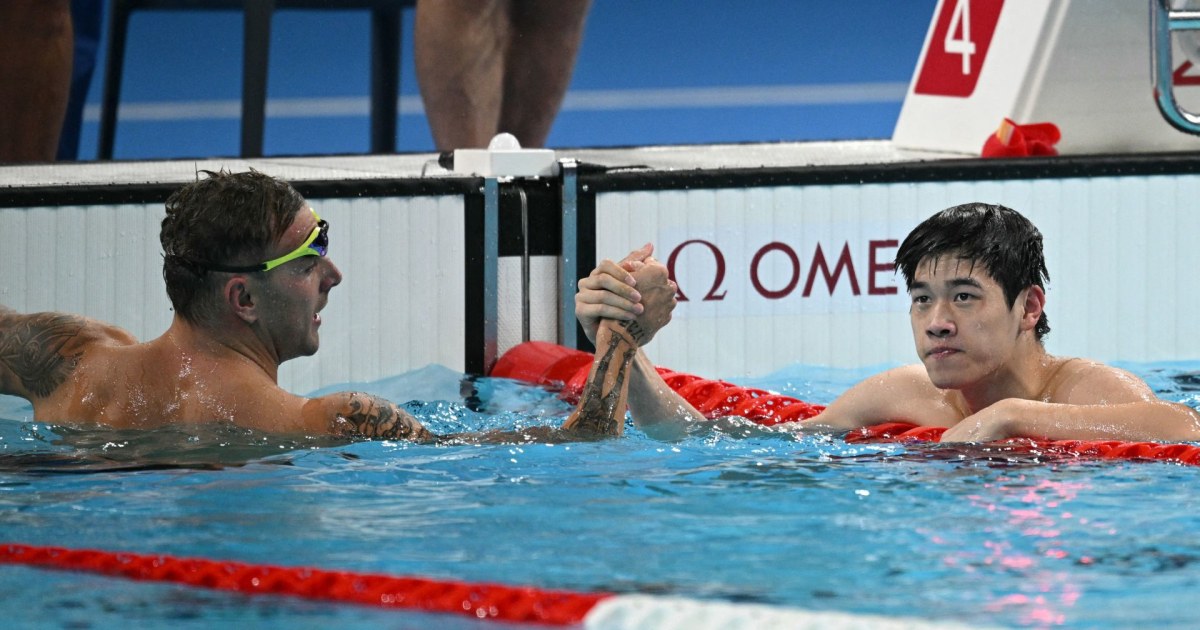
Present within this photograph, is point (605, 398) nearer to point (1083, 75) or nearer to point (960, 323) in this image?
point (960, 323)

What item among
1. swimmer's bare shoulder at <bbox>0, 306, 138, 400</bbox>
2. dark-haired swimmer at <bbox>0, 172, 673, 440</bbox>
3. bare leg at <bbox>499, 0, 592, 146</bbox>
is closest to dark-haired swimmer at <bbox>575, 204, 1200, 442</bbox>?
dark-haired swimmer at <bbox>0, 172, 673, 440</bbox>

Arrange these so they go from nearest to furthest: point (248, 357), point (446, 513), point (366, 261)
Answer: point (446, 513) → point (248, 357) → point (366, 261)

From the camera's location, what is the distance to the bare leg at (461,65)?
15.1 feet

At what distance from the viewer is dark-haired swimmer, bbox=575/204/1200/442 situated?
2.70 meters

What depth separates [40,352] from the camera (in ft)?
9.30

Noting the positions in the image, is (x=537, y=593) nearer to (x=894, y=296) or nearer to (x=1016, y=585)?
(x=1016, y=585)

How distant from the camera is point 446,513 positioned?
234 centimetres

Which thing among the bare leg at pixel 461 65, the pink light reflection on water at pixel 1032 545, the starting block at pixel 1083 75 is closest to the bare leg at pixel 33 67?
the bare leg at pixel 461 65

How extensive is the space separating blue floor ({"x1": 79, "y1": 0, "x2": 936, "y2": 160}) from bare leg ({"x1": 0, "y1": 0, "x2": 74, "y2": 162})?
3.02m

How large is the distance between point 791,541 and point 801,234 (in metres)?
2.25

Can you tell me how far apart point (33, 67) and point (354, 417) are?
7.74ft

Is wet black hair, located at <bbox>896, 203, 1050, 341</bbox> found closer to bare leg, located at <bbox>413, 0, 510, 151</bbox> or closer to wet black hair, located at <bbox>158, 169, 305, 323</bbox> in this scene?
wet black hair, located at <bbox>158, 169, 305, 323</bbox>

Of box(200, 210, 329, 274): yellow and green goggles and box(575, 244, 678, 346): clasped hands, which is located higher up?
box(200, 210, 329, 274): yellow and green goggles

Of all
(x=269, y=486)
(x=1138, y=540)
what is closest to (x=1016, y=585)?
(x=1138, y=540)
